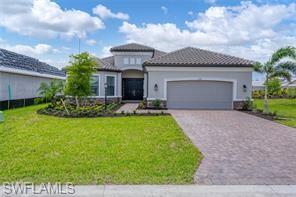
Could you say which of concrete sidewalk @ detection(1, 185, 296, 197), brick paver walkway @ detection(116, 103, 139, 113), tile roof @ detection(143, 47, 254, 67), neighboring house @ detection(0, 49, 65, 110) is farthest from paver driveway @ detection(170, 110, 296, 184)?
neighboring house @ detection(0, 49, 65, 110)

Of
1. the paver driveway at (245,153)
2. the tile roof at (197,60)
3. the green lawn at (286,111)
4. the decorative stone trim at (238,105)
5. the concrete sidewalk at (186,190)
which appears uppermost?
the tile roof at (197,60)

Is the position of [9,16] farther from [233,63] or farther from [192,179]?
[192,179]

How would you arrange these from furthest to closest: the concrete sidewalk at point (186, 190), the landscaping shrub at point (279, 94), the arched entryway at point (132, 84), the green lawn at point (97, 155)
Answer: the landscaping shrub at point (279, 94) → the arched entryway at point (132, 84) → the green lawn at point (97, 155) → the concrete sidewalk at point (186, 190)

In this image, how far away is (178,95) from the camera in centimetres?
2162

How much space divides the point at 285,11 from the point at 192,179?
51.5 ft

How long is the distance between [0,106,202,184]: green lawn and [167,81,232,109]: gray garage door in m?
10.1

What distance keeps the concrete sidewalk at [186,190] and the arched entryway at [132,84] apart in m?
24.3

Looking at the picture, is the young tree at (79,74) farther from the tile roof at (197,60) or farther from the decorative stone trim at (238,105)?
the decorative stone trim at (238,105)

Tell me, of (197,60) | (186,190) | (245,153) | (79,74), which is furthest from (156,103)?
(186,190)

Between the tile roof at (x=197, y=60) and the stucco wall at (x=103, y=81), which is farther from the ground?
the tile roof at (x=197, y=60)

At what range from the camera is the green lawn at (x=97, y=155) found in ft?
19.3

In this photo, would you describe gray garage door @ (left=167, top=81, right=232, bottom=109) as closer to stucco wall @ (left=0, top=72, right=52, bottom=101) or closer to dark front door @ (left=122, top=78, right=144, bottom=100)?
dark front door @ (left=122, top=78, right=144, bottom=100)

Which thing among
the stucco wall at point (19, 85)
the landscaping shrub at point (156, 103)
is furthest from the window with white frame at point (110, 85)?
the stucco wall at point (19, 85)

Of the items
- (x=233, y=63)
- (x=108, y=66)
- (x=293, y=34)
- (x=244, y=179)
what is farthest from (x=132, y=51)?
(x=244, y=179)
